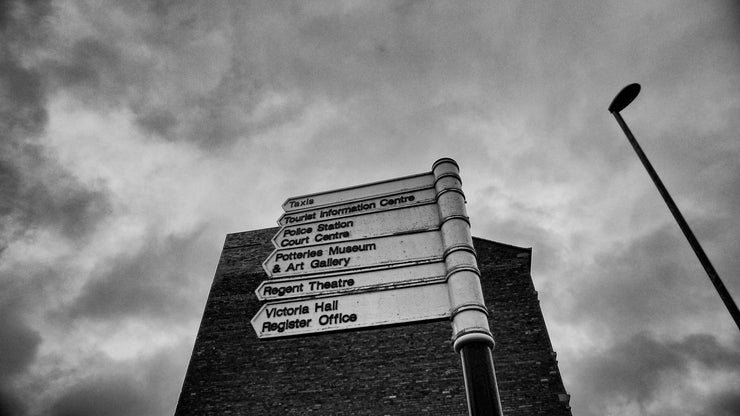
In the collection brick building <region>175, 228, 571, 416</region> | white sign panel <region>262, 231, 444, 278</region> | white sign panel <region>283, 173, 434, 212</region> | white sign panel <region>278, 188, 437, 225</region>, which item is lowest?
white sign panel <region>262, 231, 444, 278</region>

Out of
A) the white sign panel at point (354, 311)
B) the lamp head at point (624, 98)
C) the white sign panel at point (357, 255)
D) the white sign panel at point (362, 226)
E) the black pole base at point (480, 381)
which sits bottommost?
the black pole base at point (480, 381)

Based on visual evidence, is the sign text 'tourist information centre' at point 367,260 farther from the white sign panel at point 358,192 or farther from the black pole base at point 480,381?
the black pole base at point 480,381

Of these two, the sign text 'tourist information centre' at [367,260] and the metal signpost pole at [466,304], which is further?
the sign text 'tourist information centre' at [367,260]

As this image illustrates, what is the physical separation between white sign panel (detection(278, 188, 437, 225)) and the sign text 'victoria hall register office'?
0.01 meters

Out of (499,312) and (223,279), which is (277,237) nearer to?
(499,312)

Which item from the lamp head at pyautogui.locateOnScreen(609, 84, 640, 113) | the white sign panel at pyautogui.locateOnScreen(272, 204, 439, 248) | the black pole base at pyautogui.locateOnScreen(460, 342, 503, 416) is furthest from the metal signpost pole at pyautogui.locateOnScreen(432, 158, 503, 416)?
the lamp head at pyautogui.locateOnScreen(609, 84, 640, 113)

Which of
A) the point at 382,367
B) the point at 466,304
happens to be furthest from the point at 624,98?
the point at 382,367

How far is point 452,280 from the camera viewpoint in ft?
11.4

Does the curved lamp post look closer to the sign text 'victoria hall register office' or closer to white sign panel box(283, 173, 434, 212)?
the sign text 'victoria hall register office'

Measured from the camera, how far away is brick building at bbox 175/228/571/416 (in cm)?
1023

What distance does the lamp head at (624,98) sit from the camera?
6.52 metres

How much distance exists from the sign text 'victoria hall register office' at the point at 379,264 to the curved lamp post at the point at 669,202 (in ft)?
11.9

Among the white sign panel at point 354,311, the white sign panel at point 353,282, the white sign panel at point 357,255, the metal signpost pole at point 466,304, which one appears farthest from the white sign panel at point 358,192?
the white sign panel at point 354,311

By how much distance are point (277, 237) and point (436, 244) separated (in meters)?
1.90
